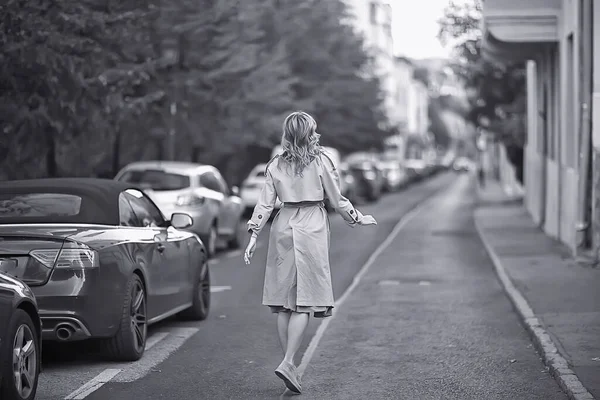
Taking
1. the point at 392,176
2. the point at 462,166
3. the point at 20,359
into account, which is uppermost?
the point at 20,359

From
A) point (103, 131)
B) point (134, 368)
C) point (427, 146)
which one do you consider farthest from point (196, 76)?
point (427, 146)

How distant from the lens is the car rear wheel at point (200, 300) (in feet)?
36.9

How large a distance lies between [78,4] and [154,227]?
218 inches

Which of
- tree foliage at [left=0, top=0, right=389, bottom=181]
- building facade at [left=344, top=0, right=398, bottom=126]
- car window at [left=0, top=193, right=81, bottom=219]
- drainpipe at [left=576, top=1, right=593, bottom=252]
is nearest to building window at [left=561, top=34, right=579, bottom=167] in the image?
drainpipe at [left=576, top=1, right=593, bottom=252]

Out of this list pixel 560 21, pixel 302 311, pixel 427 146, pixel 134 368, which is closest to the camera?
pixel 302 311

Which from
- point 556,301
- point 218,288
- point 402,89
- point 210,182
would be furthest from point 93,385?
point 402,89

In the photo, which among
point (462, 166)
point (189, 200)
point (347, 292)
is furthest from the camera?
point (462, 166)

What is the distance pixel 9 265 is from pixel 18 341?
141 centimetres

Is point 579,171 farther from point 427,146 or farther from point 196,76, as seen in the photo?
point 427,146

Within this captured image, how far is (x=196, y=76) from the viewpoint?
85.1ft

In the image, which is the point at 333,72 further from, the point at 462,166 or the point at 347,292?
the point at 462,166

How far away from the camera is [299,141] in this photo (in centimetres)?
778

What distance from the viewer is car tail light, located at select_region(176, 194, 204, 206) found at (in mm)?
18641

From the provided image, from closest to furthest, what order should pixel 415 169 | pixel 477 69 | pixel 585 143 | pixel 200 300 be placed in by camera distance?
pixel 200 300
pixel 585 143
pixel 477 69
pixel 415 169
